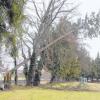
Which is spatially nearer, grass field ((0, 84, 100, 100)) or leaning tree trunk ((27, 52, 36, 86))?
grass field ((0, 84, 100, 100))

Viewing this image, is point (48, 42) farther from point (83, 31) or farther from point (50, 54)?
point (83, 31)

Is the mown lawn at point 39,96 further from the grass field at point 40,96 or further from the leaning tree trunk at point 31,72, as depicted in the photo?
the leaning tree trunk at point 31,72

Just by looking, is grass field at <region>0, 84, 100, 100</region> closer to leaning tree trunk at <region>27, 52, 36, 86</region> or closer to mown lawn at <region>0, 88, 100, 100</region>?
mown lawn at <region>0, 88, 100, 100</region>

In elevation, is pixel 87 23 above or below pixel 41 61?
above

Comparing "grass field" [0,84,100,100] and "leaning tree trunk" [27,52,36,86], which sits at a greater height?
"leaning tree trunk" [27,52,36,86]

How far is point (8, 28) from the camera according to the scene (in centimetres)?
1312

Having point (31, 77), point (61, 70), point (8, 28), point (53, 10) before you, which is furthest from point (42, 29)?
point (8, 28)

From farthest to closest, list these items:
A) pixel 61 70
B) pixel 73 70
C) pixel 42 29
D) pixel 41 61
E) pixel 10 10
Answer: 1. pixel 73 70
2. pixel 61 70
3. pixel 41 61
4. pixel 42 29
5. pixel 10 10

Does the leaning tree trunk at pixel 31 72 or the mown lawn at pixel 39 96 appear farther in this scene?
the leaning tree trunk at pixel 31 72

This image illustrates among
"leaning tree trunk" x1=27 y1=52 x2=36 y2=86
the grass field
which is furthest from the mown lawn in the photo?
"leaning tree trunk" x1=27 y1=52 x2=36 y2=86

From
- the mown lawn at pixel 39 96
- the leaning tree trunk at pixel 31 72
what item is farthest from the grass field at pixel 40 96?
the leaning tree trunk at pixel 31 72

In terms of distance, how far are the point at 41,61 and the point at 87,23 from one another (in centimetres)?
1090

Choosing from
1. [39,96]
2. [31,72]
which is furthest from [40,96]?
[31,72]

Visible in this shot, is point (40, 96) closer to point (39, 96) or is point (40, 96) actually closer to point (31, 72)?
point (39, 96)
